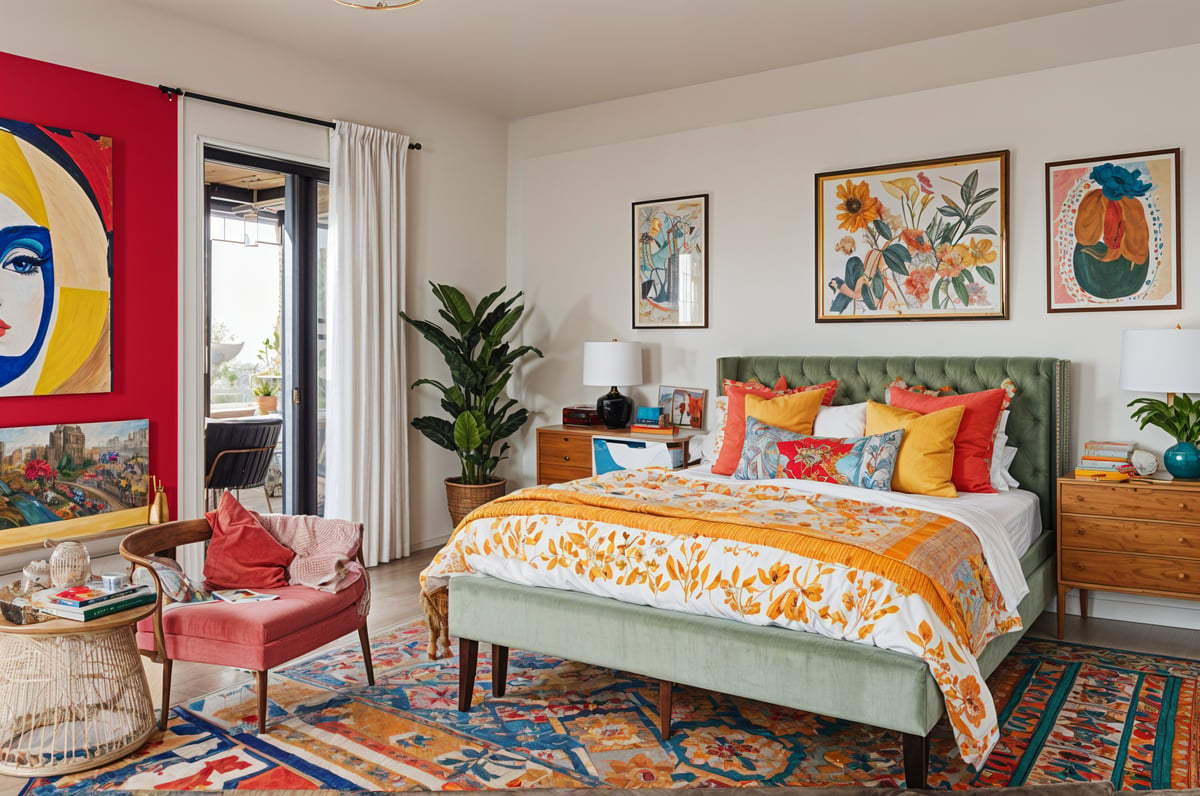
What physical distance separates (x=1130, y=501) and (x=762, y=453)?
1.57 meters

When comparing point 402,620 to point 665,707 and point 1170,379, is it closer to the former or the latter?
point 665,707

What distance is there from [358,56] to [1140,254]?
4.19m

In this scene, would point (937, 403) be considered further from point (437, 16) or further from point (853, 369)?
point (437, 16)

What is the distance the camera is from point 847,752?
280 cm

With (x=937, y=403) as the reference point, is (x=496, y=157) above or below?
above


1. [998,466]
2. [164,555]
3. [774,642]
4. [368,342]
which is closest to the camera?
[774,642]

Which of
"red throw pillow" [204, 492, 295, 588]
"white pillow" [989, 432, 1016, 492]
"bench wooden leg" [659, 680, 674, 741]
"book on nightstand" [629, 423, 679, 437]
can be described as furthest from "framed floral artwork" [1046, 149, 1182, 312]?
"red throw pillow" [204, 492, 295, 588]

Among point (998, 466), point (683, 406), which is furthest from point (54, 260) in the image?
point (998, 466)

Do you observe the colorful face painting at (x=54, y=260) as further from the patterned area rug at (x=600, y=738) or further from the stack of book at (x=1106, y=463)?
the stack of book at (x=1106, y=463)

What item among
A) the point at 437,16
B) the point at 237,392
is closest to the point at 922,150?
the point at 437,16

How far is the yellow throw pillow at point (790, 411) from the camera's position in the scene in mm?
4297

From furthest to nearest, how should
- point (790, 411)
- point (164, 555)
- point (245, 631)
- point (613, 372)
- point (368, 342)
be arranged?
1. point (613, 372)
2. point (368, 342)
3. point (790, 411)
4. point (164, 555)
5. point (245, 631)

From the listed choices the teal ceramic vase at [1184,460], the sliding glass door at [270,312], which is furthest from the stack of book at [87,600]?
the teal ceramic vase at [1184,460]

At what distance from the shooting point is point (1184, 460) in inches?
149
